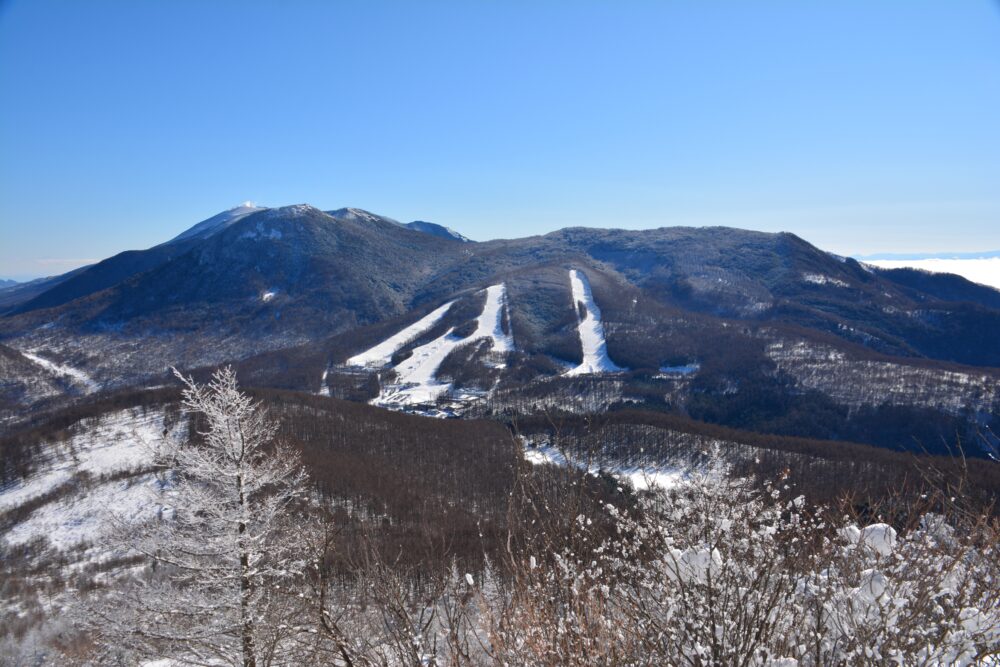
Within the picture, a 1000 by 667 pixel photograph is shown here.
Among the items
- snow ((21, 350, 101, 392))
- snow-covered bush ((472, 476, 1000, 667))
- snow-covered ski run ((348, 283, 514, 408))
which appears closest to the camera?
snow-covered bush ((472, 476, 1000, 667))

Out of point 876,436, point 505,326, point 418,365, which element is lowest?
point 876,436

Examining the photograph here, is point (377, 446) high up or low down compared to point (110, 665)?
down

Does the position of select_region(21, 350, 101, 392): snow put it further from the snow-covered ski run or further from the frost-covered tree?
the frost-covered tree

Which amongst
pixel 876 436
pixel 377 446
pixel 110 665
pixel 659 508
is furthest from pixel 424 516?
pixel 876 436

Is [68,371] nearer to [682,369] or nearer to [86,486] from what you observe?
[86,486]

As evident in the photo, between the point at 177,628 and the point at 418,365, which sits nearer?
the point at 177,628

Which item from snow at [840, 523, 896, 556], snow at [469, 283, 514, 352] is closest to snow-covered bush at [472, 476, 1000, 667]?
snow at [840, 523, 896, 556]

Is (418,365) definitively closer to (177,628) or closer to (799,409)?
(799,409)

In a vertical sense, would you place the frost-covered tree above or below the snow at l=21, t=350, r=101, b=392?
above
